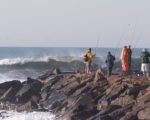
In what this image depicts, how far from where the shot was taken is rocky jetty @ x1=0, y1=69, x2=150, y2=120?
702 inches

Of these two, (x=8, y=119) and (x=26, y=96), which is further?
(x=26, y=96)

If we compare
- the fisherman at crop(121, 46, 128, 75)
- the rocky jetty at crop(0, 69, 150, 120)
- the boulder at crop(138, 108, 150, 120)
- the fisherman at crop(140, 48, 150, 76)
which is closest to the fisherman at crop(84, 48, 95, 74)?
the rocky jetty at crop(0, 69, 150, 120)

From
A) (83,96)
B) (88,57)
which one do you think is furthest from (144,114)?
(88,57)

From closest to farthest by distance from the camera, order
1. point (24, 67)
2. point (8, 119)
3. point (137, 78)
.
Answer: point (8, 119)
point (137, 78)
point (24, 67)

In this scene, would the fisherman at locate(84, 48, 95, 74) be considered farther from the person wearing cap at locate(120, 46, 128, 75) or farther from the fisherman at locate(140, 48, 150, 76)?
the fisherman at locate(140, 48, 150, 76)

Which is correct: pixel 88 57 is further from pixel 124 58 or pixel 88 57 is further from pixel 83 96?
pixel 83 96

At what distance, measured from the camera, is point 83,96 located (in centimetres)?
2014

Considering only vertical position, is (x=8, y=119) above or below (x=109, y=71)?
below

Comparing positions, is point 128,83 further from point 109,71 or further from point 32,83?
point 32,83

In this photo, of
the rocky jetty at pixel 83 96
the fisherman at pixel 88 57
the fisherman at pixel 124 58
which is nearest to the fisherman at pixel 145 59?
the rocky jetty at pixel 83 96

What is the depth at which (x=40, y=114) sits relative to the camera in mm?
21125

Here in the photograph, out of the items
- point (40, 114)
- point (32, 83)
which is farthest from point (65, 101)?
point (32, 83)

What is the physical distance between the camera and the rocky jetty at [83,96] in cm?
1783

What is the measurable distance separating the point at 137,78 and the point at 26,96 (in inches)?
196
